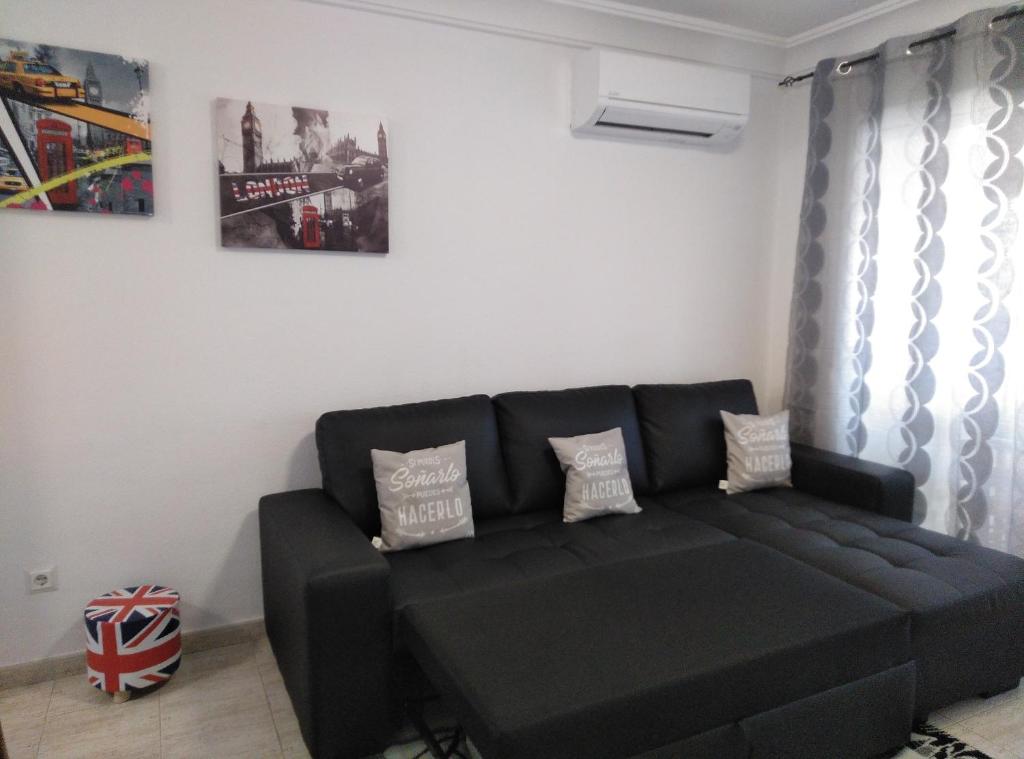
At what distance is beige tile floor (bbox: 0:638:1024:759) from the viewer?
2.13 metres

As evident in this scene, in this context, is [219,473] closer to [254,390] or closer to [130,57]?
[254,390]

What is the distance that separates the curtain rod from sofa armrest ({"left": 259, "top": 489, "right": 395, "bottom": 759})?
9.57 feet

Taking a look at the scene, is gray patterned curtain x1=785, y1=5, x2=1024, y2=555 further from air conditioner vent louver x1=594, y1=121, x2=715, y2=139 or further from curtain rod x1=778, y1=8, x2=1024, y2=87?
air conditioner vent louver x1=594, y1=121, x2=715, y2=139

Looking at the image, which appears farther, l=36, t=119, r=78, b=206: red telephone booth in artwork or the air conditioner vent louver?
the air conditioner vent louver

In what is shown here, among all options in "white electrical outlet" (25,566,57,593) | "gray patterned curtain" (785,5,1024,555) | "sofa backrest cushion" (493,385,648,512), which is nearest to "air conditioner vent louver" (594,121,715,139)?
"gray patterned curtain" (785,5,1024,555)

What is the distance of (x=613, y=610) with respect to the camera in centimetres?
198

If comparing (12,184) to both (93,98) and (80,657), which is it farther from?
(80,657)

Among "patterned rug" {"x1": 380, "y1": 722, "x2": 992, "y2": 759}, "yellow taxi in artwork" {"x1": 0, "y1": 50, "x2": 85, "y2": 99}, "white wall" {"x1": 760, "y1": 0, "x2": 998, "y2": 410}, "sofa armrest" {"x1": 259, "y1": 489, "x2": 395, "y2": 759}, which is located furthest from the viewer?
"white wall" {"x1": 760, "y1": 0, "x2": 998, "y2": 410}

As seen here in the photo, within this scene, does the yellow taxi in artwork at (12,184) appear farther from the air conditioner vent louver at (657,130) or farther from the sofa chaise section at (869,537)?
the sofa chaise section at (869,537)

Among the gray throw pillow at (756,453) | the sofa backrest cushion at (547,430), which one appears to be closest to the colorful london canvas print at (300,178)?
the sofa backrest cushion at (547,430)

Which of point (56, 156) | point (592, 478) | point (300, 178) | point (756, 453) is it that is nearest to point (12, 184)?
point (56, 156)

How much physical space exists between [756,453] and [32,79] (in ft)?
10.0

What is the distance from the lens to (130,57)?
2.39m

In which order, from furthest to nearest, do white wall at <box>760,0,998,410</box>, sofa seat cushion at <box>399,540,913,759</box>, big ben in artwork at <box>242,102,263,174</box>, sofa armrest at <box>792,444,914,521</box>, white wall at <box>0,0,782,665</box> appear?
white wall at <box>760,0,998,410</box>, sofa armrest at <box>792,444,914,521</box>, big ben in artwork at <box>242,102,263,174</box>, white wall at <box>0,0,782,665</box>, sofa seat cushion at <box>399,540,913,759</box>
